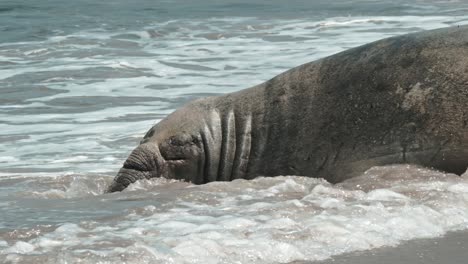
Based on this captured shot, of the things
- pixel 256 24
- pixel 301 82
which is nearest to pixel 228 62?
pixel 256 24

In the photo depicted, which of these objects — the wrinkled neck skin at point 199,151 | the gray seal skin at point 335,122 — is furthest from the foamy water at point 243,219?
the wrinkled neck skin at point 199,151

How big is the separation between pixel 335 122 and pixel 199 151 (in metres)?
0.90

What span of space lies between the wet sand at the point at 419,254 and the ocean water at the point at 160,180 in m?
0.08

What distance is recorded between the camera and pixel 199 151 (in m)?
6.48

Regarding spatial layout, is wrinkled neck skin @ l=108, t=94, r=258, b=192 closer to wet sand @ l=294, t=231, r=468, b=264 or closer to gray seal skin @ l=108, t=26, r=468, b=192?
gray seal skin @ l=108, t=26, r=468, b=192

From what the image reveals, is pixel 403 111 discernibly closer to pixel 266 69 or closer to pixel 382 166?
pixel 382 166

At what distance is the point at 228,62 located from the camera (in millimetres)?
14914

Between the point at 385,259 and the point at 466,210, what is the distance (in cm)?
92

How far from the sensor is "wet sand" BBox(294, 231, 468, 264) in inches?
167

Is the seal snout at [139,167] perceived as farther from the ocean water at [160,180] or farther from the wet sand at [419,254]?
the wet sand at [419,254]

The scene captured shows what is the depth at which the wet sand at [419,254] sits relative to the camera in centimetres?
424

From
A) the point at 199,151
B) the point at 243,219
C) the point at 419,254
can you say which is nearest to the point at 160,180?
the point at 199,151

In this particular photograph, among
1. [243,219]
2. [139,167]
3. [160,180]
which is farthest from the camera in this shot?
[139,167]

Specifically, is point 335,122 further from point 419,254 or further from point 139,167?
point 419,254
